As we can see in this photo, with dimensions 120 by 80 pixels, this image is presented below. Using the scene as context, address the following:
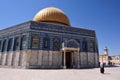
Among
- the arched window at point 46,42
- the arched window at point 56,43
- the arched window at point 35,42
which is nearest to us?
the arched window at point 35,42

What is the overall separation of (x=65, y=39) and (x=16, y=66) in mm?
8623

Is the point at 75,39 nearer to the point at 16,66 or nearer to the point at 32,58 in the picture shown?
the point at 32,58

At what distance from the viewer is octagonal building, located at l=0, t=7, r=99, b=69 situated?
1875cm

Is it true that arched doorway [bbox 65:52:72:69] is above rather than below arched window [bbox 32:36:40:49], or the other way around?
below

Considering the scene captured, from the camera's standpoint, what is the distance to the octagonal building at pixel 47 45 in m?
18.8

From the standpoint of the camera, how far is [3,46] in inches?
878

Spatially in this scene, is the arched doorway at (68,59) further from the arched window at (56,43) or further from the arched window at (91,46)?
the arched window at (91,46)

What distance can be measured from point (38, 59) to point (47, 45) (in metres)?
2.58

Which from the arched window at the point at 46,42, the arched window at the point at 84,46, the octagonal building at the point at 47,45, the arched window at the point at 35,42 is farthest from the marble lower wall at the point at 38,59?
the arched window at the point at 46,42

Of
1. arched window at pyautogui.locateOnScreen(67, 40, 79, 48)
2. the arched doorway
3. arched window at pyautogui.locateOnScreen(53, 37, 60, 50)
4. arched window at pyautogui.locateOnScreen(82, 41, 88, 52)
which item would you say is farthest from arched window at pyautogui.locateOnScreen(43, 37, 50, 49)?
arched window at pyautogui.locateOnScreen(82, 41, 88, 52)

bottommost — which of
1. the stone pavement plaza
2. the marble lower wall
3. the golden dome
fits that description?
the stone pavement plaza

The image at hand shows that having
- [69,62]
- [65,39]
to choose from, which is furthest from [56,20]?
[69,62]

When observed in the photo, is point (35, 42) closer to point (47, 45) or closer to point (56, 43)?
point (47, 45)

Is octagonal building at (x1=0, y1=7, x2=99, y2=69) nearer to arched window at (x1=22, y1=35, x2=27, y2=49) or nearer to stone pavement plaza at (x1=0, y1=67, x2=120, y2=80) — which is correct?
arched window at (x1=22, y1=35, x2=27, y2=49)
